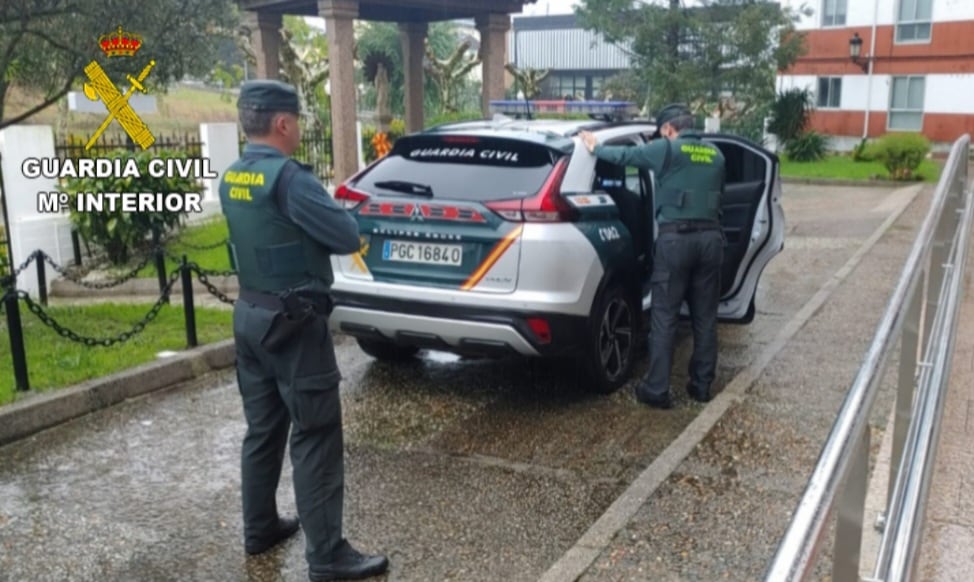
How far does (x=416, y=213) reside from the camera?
18.0ft

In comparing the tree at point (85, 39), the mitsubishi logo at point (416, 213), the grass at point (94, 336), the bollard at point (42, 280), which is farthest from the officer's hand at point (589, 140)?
the bollard at point (42, 280)

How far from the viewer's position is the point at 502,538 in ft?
13.3

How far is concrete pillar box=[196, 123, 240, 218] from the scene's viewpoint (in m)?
13.0

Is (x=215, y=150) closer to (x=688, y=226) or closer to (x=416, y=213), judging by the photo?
(x=416, y=213)

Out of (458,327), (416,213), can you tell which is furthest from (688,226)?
(416,213)

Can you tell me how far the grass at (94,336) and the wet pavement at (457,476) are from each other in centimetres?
45

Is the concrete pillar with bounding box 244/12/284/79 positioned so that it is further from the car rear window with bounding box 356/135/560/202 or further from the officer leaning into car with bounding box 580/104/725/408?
the officer leaning into car with bounding box 580/104/725/408

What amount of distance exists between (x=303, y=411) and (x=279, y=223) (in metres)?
0.74

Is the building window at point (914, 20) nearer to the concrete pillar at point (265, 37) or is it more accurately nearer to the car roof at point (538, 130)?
the concrete pillar at point (265, 37)

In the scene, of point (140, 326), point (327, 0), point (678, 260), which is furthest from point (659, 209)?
point (327, 0)

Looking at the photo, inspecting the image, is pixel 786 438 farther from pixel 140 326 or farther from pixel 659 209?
pixel 140 326

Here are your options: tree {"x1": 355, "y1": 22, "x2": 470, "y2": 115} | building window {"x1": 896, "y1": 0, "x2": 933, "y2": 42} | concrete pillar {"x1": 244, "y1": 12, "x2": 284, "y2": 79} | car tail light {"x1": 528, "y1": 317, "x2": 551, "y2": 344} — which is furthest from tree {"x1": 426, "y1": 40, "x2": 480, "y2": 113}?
car tail light {"x1": 528, "y1": 317, "x2": 551, "y2": 344}

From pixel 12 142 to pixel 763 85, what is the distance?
18.7m

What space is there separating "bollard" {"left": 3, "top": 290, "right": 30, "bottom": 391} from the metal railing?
15.9 feet
